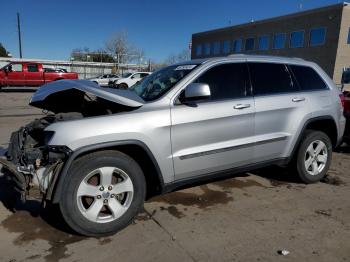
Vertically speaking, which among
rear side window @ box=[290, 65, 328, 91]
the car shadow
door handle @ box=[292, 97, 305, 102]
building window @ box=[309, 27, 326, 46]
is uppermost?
building window @ box=[309, 27, 326, 46]

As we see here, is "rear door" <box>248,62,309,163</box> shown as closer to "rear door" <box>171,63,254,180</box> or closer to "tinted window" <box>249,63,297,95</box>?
"tinted window" <box>249,63,297,95</box>

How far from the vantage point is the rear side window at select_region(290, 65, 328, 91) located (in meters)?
4.66

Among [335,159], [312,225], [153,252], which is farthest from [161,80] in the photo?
[335,159]

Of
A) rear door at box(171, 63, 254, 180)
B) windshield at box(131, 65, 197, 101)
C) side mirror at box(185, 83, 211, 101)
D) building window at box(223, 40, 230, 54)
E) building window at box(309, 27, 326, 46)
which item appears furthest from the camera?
building window at box(223, 40, 230, 54)

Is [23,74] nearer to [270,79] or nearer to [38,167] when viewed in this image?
[270,79]

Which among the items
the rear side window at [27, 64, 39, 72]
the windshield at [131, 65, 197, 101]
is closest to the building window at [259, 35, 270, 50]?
the rear side window at [27, 64, 39, 72]

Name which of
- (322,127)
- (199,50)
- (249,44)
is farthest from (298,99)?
(199,50)

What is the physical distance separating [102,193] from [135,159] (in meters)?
0.51

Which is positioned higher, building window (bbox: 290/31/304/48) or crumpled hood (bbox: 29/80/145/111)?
building window (bbox: 290/31/304/48)

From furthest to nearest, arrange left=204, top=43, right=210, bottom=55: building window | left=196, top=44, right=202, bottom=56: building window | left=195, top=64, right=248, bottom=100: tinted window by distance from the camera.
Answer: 1. left=196, top=44, right=202, bottom=56: building window
2. left=204, top=43, right=210, bottom=55: building window
3. left=195, top=64, right=248, bottom=100: tinted window

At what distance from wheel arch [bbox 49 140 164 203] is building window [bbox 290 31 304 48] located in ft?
111

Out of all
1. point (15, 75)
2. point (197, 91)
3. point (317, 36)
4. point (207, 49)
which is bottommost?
point (197, 91)

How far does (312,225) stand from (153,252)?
1764 millimetres

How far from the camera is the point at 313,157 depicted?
4.84 metres
